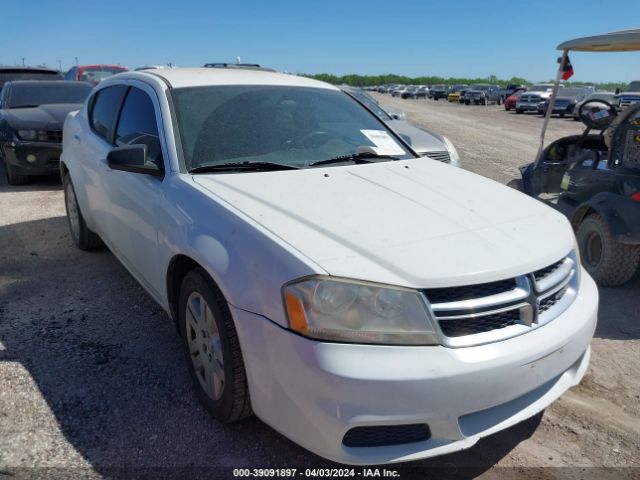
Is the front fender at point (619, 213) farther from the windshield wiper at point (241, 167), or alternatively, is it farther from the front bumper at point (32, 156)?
the front bumper at point (32, 156)

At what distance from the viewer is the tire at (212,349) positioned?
231 cm

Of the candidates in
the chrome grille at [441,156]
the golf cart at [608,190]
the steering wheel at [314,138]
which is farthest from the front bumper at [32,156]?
the golf cart at [608,190]

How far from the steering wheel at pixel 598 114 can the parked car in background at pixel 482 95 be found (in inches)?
1592

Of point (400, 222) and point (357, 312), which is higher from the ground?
point (400, 222)

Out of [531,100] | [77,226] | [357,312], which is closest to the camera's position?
[357,312]

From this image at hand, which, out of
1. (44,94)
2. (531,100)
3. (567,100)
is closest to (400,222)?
(44,94)

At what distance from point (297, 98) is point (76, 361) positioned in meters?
2.12

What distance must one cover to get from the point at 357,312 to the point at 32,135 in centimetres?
745

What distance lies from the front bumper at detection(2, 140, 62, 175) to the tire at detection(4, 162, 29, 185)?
8 centimetres

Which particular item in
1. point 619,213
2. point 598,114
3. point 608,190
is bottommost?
point 619,213

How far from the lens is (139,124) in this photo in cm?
352

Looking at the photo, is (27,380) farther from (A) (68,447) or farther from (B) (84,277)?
(B) (84,277)

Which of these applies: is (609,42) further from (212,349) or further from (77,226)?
(77,226)

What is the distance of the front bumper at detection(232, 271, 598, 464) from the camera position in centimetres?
190
